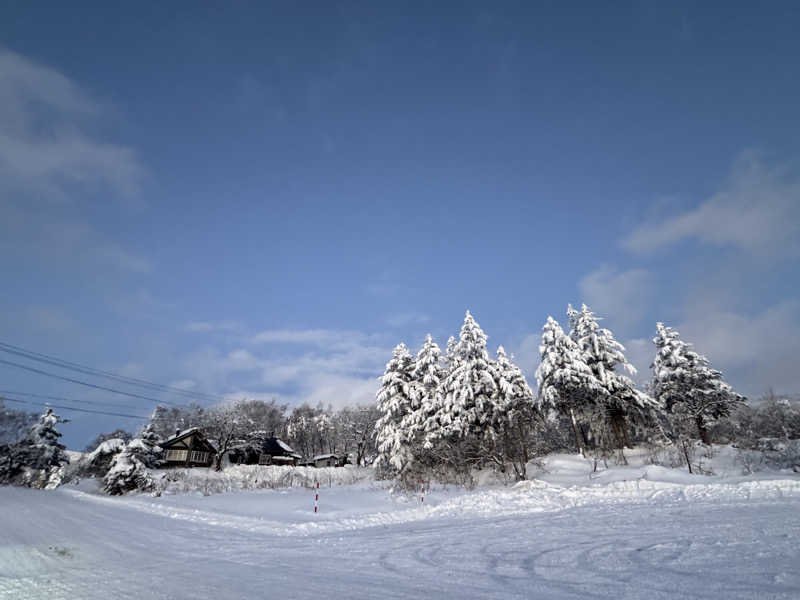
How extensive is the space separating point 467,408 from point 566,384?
720 cm

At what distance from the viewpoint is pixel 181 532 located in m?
A: 10.6

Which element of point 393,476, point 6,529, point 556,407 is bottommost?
point 393,476

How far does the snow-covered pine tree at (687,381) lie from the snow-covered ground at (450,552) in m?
23.8

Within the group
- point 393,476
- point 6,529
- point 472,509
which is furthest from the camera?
point 393,476

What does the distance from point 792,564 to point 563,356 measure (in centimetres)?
2681

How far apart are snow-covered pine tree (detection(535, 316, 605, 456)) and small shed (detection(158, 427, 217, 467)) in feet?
160

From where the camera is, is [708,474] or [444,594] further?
[708,474]

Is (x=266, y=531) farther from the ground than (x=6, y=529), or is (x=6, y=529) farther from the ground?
(x=6, y=529)

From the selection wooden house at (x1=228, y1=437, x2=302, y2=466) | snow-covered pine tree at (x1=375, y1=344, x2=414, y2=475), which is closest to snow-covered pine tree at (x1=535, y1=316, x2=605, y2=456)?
snow-covered pine tree at (x1=375, y1=344, x2=414, y2=475)

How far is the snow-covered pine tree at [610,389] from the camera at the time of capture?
28734 mm

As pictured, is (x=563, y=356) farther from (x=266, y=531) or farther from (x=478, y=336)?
(x=266, y=531)

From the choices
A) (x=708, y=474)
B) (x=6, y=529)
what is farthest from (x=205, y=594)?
(x=708, y=474)

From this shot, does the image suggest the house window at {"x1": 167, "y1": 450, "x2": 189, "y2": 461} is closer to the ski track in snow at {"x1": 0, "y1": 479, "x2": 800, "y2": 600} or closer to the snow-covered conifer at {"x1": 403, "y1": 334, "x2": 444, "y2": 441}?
the snow-covered conifer at {"x1": 403, "y1": 334, "x2": 444, "y2": 441}

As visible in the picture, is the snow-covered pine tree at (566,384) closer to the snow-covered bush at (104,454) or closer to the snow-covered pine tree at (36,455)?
the snow-covered bush at (104,454)
